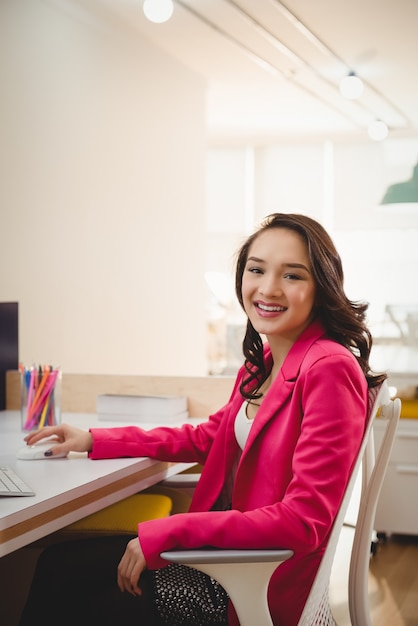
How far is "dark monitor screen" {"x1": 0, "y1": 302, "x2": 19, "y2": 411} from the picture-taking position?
293cm

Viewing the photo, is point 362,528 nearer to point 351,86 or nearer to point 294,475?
point 294,475

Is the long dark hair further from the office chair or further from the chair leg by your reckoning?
the chair leg

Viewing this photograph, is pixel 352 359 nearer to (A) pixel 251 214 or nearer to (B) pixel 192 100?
(B) pixel 192 100

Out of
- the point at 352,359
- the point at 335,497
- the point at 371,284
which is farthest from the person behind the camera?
the point at 371,284

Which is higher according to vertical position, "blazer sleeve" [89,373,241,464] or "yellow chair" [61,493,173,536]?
"blazer sleeve" [89,373,241,464]

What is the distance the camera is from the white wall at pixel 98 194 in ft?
11.6

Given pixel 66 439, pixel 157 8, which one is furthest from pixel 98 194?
pixel 66 439

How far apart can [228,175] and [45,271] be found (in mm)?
5252

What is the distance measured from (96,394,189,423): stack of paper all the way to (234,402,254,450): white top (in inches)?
31.7

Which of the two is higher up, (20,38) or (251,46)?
(251,46)

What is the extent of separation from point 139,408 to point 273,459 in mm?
1147

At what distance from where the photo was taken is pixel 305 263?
60.6 inches

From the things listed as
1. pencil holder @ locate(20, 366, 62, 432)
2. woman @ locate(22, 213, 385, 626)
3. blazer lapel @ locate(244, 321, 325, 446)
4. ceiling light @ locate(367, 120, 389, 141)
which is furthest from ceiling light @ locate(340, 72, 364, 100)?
blazer lapel @ locate(244, 321, 325, 446)

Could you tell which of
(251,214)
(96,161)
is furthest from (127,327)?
(251,214)
